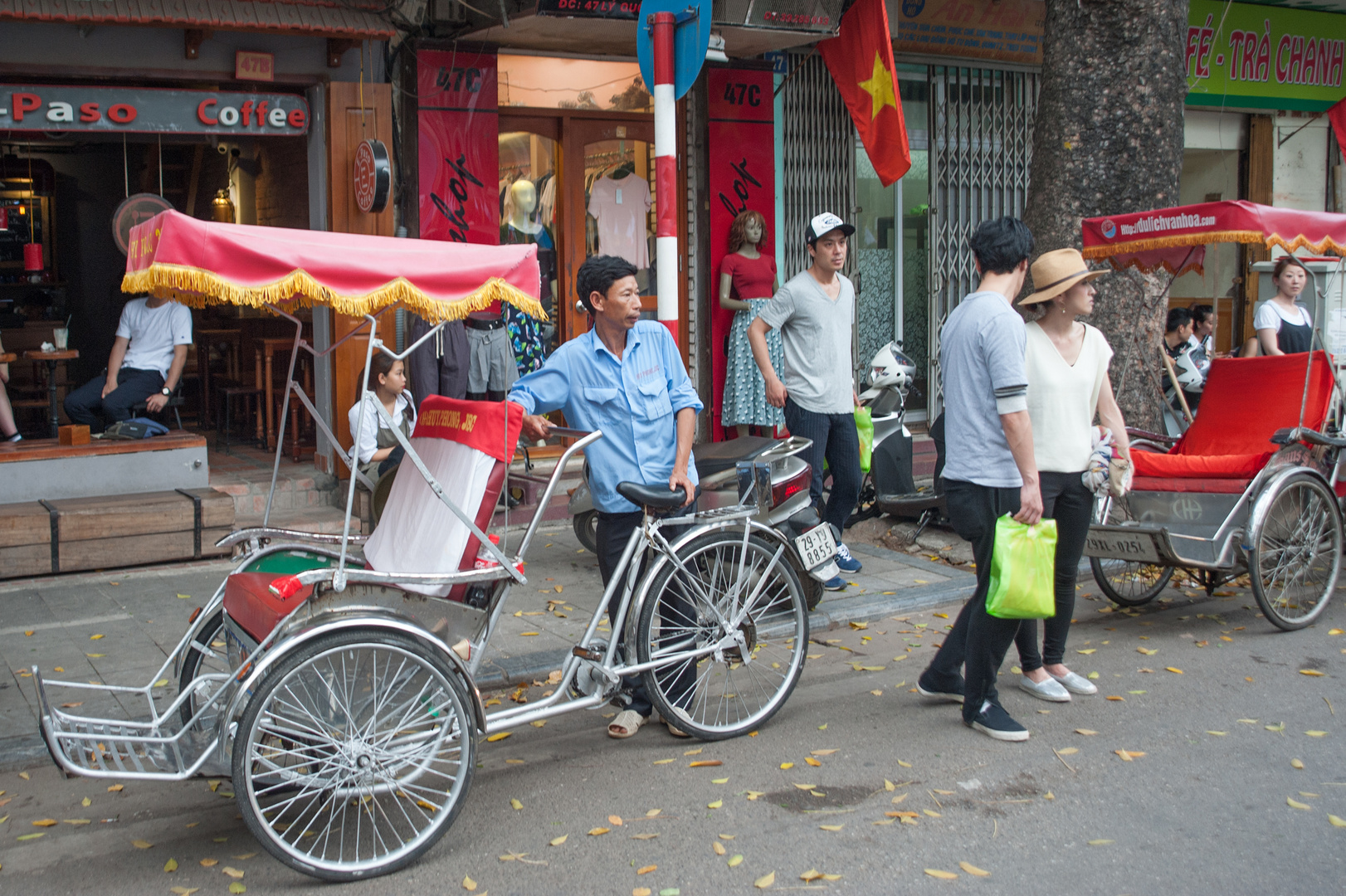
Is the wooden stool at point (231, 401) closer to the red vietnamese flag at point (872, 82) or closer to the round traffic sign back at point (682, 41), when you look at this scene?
the red vietnamese flag at point (872, 82)

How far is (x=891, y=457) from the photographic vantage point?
8062 millimetres

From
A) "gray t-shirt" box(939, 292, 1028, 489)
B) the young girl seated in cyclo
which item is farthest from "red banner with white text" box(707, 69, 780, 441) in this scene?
"gray t-shirt" box(939, 292, 1028, 489)

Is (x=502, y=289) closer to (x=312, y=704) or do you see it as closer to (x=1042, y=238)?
(x=312, y=704)

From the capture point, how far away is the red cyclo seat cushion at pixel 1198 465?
6.46m

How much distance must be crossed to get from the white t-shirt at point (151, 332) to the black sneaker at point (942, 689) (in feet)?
21.0

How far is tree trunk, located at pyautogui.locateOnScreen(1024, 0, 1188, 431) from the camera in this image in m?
7.80

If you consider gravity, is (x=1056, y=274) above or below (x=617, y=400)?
above

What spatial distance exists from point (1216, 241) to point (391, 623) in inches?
196

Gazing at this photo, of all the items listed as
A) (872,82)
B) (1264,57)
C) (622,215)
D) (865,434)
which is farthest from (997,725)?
(1264,57)

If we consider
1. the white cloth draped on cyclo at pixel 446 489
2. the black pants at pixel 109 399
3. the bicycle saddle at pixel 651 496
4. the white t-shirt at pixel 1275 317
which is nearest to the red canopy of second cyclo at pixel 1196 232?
the white t-shirt at pixel 1275 317

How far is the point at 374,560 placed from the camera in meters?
4.57

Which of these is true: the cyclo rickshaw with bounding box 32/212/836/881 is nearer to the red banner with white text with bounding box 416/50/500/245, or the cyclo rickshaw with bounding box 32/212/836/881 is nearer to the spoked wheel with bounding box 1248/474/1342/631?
the spoked wheel with bounding box 1248/474/1342/631

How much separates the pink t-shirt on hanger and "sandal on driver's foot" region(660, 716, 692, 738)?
6.37 metres

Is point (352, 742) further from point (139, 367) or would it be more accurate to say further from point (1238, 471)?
point (139, 367)
